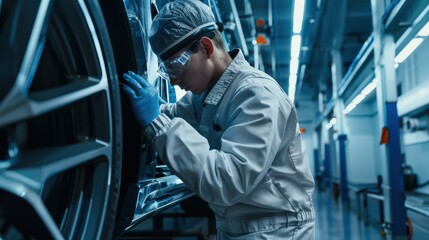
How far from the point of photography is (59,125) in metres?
1.07

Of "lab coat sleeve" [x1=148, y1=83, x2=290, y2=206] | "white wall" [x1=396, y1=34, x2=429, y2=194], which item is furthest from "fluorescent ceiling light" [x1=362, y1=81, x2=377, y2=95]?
"lab coat sleeve" [x1=148, y1=83, x2=290, y2=206]

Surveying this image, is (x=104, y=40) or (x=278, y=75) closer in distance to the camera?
(x=104, y=40)

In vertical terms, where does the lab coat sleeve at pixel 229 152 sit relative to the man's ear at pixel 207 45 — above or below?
below

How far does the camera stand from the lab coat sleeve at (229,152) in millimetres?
1264

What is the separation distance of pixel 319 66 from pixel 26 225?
14237 mm

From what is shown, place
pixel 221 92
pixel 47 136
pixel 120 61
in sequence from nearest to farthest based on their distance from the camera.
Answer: pixel 47 136, pixel 120 61, pixel 221 92

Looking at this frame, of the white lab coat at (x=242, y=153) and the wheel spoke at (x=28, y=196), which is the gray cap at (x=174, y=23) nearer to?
the white lab coat at (x=242, y=153)

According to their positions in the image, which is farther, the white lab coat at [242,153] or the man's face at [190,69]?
the man's face at [190,69]

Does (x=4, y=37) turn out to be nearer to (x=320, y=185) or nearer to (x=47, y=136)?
(x=47, y=136)

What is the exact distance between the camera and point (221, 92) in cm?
154

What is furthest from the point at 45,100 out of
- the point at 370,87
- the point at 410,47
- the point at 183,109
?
the point at 370,87

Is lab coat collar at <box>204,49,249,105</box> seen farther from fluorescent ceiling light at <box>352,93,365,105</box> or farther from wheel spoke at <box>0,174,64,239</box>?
fluorescent ceiling light at <box>352,93,365,105</box>

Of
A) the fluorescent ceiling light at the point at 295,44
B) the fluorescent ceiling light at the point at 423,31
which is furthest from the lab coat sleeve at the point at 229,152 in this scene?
the fluorescent ceiling light at the point at 295,44

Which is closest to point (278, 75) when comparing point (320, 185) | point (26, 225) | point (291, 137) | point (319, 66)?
point (319, 66)
